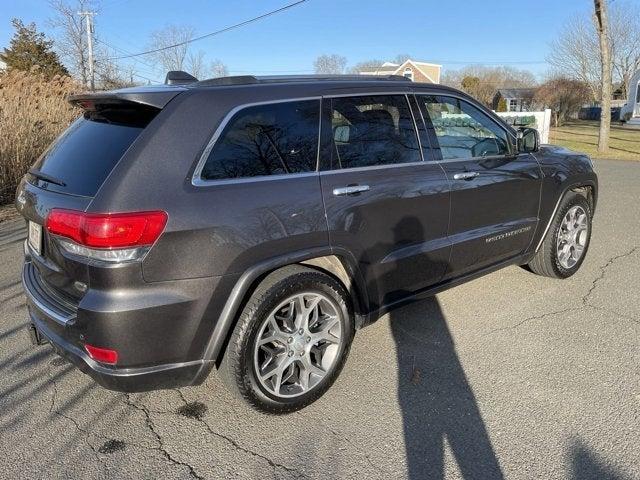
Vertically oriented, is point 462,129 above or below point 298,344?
above

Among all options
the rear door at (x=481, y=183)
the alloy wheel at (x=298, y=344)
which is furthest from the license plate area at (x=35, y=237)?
the rear door at (x=481, y=183)

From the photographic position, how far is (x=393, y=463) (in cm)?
254

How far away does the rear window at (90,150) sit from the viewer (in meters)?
2.53

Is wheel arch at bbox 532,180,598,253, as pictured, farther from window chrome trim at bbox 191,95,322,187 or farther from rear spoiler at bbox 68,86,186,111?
rear spoiler at bbox 68,86,186,111

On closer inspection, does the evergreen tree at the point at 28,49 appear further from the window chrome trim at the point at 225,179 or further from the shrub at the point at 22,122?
the window chrome trim at the point at 225,179

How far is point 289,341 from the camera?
2.93 meters

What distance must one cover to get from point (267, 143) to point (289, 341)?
1.10 metres

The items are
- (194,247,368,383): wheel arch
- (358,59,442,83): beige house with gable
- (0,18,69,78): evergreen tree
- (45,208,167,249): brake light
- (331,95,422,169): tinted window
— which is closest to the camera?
(45,208,167,249): brake light

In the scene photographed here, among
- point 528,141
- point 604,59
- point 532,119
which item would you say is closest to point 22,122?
point 528,141

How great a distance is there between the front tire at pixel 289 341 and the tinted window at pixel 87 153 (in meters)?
0.97

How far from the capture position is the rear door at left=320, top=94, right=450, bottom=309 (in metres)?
3.04

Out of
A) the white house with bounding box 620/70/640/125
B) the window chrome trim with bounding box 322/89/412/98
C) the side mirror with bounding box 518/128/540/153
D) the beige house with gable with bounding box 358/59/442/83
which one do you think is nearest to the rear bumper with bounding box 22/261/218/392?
the window chrome trim with bounding box 322/89/412/98

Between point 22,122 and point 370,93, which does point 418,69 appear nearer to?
point 22,122

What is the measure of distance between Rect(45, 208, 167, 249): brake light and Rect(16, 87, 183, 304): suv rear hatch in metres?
0.09
